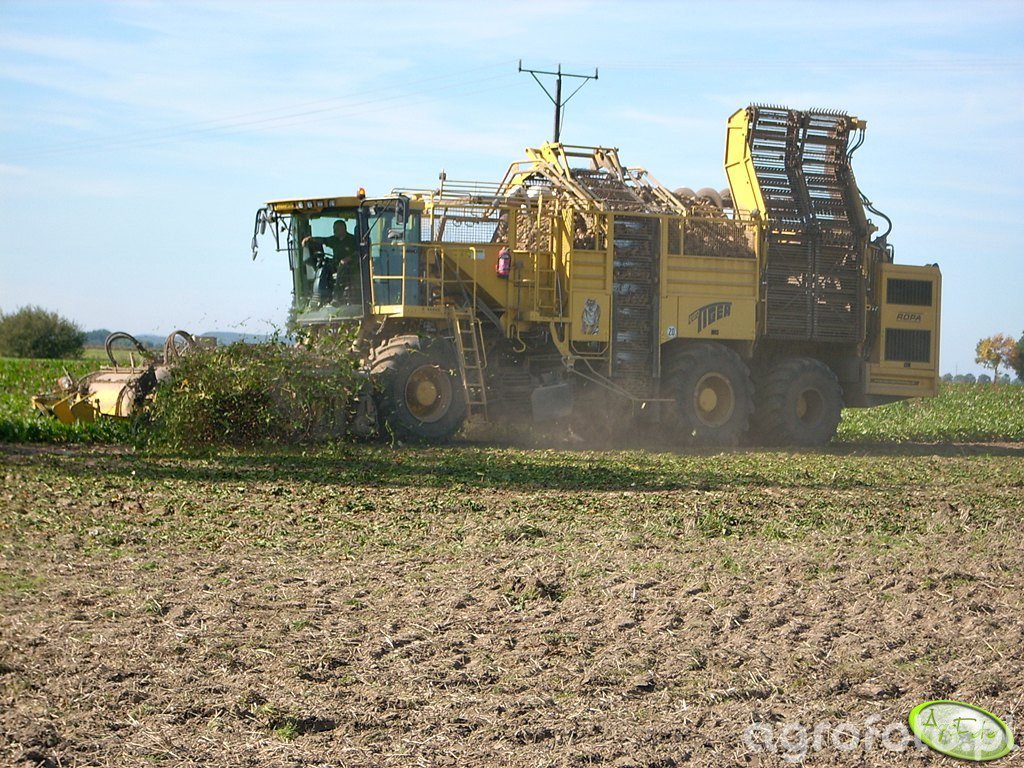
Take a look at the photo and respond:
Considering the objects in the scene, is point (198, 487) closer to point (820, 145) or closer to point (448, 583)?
point (448, 583)

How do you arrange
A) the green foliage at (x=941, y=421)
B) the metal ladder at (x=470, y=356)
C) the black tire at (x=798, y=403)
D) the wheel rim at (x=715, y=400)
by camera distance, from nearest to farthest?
the metal ladder at (x=470, y=356) < the wheel rim at (x=715, y=400) < the black tire at (x=798, y=403) < the green foliage at (x=941, y=421)

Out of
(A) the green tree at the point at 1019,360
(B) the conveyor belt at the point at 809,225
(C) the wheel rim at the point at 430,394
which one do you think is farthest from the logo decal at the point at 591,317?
(A) the green tree at the point at 1019,360

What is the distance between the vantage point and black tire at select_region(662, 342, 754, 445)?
18.1m

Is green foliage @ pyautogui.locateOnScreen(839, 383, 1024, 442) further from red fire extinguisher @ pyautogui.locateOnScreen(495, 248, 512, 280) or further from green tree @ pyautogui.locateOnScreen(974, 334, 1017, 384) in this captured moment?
green tree @ pyautogui.locateOnScreen(974, 334, 1017, 384)

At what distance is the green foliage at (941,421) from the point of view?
22688 mm

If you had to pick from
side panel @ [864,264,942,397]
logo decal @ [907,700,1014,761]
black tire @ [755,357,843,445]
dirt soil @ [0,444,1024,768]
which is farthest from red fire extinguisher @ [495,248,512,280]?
logo decal @ [907,700,1014,761]

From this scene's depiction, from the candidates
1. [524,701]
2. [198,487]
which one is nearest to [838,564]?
[524,701]

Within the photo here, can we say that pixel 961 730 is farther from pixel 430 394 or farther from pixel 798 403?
pixel 798 403

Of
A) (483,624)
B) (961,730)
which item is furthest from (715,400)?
(961,730)

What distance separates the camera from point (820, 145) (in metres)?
19.0

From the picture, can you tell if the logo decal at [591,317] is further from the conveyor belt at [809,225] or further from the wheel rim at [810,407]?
the wheel rim at [810,407]

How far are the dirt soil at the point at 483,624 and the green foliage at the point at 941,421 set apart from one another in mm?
11627

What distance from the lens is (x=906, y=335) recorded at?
64.2ft

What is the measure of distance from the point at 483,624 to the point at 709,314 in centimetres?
1212
